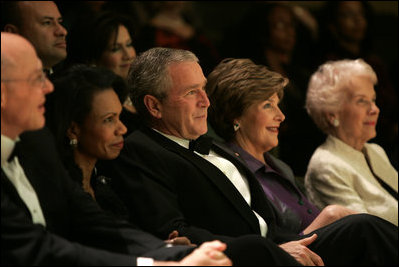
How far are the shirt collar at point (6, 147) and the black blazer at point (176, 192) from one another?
62 centimetres

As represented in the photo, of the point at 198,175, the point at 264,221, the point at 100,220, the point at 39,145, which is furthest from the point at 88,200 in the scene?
the point at 264,221

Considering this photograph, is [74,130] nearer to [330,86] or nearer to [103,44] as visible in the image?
[103,44]

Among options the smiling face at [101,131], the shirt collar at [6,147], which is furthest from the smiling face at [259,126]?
the shirt collar at [6,147]

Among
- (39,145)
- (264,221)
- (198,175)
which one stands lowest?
(264,221)

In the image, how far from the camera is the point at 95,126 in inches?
125

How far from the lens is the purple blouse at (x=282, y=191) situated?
377 cm

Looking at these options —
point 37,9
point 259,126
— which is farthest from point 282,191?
point 37,9

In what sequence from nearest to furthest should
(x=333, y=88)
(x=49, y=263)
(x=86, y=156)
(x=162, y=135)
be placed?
(x=49, y=263) → (x=86, y=156) → (x=162, y=135) → (x=333, y=88)

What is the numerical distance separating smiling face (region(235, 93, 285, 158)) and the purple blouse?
68 mm

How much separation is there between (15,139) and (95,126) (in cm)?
54

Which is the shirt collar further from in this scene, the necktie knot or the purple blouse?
the purple blouse

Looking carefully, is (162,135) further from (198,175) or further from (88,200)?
(88,200)

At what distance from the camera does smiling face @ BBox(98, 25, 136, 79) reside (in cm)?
404

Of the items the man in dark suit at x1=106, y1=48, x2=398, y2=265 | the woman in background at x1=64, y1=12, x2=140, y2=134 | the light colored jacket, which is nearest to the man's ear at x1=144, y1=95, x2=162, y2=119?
the man in dark suit at x1=106, y1=48, x2=398, y2=265
